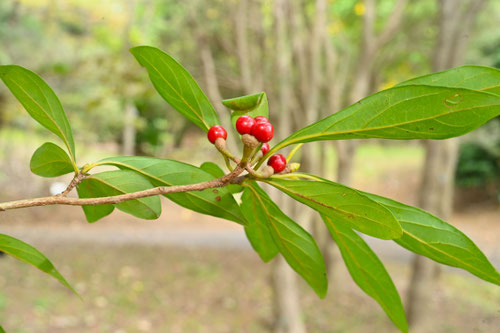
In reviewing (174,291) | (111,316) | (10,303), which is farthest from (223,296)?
(10,303)

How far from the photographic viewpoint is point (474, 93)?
471 mm

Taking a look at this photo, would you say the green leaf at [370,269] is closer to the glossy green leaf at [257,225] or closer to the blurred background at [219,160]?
the glossy green leaf at [257,225]

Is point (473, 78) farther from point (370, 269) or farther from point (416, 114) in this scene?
point (370, 269)

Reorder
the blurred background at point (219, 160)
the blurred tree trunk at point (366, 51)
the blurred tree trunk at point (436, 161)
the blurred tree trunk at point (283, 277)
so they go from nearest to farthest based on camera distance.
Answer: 1. the blurred tree trunk at point (436, 161)
2. the blurred tree trunk at point (283, 277)
3. the blurred background at point (219, 160)
4. the blurred tree trunk at point (366, 51)

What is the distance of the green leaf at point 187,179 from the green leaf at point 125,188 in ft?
0.04

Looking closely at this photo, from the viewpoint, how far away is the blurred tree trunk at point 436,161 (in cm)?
471

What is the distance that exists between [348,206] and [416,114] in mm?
130

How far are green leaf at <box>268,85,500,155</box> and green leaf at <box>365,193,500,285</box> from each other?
8 centimetres

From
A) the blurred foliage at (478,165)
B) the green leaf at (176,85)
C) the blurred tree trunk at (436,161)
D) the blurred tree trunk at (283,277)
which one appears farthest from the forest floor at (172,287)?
the green leaf at (176,85)

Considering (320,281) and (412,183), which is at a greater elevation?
(320,281)

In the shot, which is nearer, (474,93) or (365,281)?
(474,93)

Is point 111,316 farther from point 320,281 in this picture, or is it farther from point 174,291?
point 320,281

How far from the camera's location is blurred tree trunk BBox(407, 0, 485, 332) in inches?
185

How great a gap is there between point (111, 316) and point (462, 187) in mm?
10112
